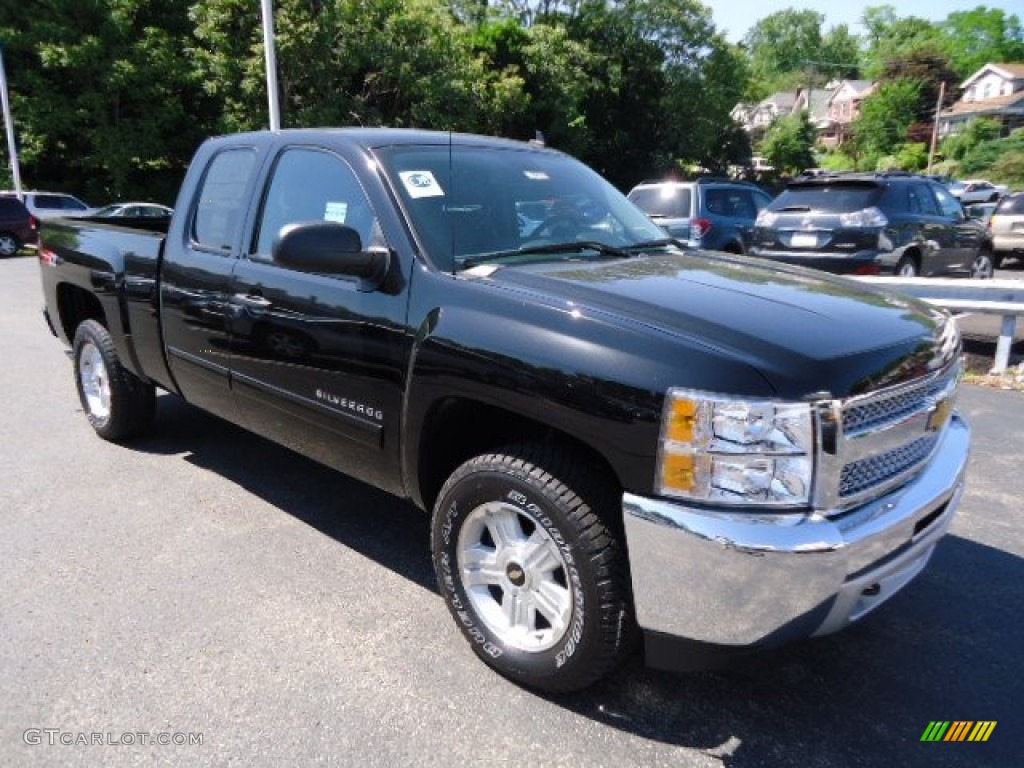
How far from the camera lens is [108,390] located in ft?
16.3

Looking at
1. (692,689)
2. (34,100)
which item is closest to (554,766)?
(692,689)

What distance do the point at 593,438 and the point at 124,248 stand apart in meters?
3.46

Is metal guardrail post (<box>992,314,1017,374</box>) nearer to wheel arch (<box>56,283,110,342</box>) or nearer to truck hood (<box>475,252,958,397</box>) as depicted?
truck hood (<box>475,252,958,397</box>)

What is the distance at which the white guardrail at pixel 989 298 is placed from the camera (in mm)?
6809

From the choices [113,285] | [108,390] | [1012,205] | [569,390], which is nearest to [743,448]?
[569,390]

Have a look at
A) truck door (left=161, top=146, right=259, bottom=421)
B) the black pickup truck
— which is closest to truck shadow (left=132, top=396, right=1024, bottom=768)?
the black pickup truck

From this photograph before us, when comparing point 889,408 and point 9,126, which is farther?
point 9,126

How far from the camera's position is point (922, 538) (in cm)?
253

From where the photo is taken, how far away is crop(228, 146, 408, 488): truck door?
3.01m

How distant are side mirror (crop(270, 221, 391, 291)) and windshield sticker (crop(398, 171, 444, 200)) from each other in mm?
323

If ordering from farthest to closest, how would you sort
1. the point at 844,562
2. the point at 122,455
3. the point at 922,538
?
the point at 122,455 < the point at 922,538 < the point at 844,562

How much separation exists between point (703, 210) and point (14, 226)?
17.1 metres

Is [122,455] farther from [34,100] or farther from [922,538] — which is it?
[34,100]

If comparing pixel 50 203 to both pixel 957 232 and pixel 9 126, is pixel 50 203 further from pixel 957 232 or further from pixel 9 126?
pixel 957 232
